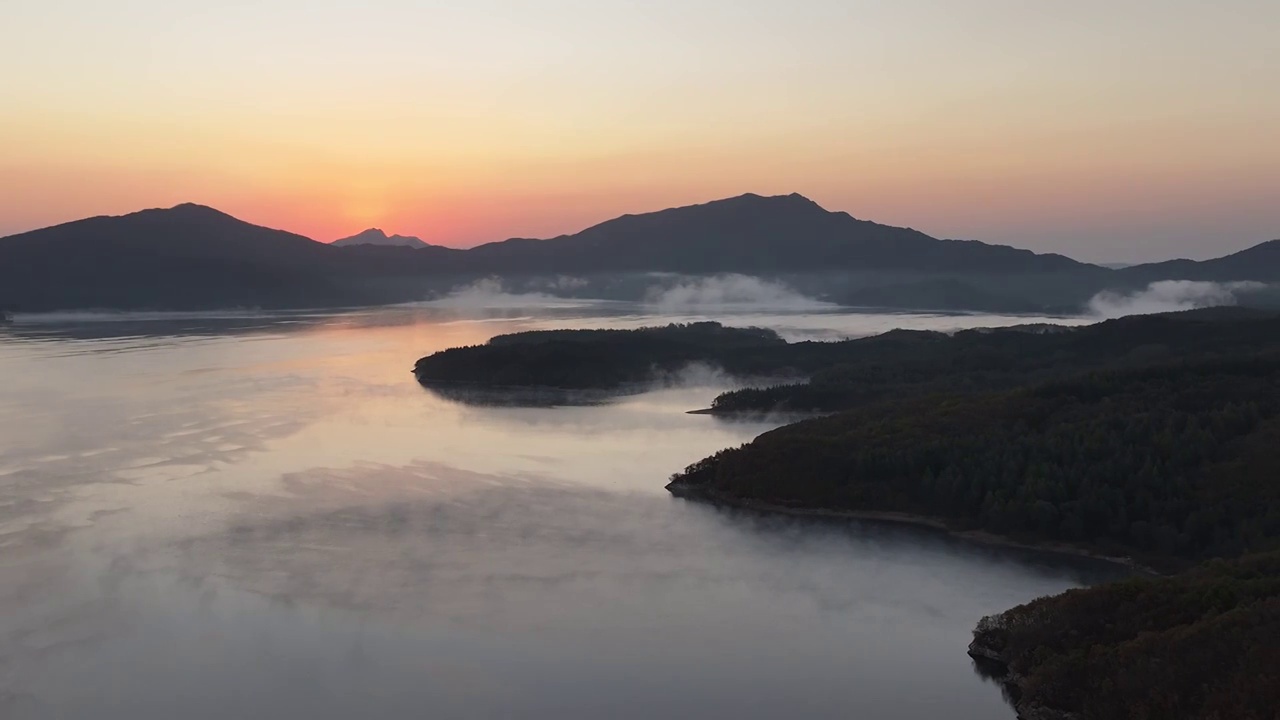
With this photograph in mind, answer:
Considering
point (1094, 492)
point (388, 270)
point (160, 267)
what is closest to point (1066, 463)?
point (1094, 492)

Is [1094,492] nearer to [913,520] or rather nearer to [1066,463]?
[1066,463]

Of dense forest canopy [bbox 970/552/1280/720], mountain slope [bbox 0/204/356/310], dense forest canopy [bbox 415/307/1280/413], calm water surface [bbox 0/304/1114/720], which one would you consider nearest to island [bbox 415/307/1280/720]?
dense forest canopy [bbox 970/552/1280/720]

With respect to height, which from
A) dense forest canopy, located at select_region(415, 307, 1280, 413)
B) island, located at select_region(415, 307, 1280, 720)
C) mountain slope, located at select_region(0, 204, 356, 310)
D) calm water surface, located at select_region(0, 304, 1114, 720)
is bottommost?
calm water surface, located at select_region(0, 304, 1114, 720)

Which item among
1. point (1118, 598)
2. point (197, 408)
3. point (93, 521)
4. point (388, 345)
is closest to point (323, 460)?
point (93, 521)

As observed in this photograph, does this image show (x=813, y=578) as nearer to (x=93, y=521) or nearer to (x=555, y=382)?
(x=93, y=521)

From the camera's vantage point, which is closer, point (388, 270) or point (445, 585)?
point (445, 585)

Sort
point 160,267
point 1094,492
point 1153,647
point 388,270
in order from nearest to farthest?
point 1153,647 < point 1094,492 < point 160,267 < point 388,270

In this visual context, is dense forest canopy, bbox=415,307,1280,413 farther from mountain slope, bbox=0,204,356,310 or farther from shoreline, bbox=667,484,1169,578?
mountain slope, bbox=0,204,356,310
